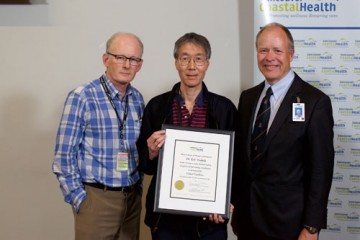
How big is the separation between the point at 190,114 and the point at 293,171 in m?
0.57

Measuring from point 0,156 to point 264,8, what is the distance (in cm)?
243

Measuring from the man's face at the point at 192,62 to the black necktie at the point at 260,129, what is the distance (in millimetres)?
352

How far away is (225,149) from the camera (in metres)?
1.91

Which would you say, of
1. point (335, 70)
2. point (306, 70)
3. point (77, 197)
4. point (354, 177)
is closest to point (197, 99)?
point (77, 197)

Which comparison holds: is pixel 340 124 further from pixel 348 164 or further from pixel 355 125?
pixel 348 164

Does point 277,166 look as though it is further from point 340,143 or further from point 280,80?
point 340,143

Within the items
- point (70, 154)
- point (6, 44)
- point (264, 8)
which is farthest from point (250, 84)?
point (6, 44)

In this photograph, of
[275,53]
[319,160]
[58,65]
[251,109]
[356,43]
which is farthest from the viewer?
[58,65]

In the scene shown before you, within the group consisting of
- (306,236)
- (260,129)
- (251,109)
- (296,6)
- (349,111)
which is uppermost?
(296,6)

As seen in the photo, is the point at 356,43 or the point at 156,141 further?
the point at 356,43

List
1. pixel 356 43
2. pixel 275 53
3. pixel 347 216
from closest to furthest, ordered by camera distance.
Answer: pixel 275 53 → pixel 356 43 → pixel 347 216

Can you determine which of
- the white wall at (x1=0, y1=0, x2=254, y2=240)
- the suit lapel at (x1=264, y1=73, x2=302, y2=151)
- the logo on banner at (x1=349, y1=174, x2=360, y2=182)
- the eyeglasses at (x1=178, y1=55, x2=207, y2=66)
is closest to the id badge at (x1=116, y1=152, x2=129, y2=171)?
the eyeglasses at (x1=178, y1=55, x2=207, y2=66)

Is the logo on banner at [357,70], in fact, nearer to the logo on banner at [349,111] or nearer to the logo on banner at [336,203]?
the logo on banner at [349,111]

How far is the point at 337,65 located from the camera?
9.29 feet
